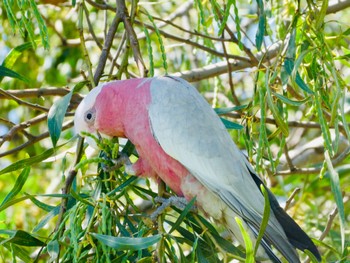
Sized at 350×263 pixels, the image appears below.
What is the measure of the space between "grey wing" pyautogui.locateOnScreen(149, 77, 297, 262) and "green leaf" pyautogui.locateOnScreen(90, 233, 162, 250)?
39 centimetres

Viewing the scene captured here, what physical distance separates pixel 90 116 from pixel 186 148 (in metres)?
0.26

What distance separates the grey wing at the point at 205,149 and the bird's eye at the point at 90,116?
145 mm

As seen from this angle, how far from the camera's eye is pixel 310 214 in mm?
2932

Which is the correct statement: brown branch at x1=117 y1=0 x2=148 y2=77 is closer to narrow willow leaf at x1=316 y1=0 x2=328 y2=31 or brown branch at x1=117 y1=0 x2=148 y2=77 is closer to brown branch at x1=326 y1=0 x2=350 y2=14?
narrow willow leaf at x1=316 y1=0 x2=328 y2=31

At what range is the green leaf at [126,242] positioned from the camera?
142cm

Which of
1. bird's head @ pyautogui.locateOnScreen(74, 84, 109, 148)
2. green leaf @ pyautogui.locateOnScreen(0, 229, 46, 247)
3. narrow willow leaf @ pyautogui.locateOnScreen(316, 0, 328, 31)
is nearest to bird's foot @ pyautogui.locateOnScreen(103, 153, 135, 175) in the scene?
bird's head @ pyautogui.locateOnScreen(74, 84, 109, 148)

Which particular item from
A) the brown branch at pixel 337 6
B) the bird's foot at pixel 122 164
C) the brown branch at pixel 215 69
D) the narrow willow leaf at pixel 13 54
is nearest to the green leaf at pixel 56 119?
the bird's foot at pixel 122 164

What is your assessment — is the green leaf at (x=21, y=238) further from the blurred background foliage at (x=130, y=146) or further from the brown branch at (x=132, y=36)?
the brown branch at (x=132, y=36)

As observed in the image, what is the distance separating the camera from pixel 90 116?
1934mm

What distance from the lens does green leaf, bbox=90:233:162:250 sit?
4.66 ft

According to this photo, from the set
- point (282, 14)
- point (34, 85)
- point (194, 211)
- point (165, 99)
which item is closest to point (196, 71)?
point (282, 14)

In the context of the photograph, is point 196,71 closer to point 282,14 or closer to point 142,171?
point 282,14

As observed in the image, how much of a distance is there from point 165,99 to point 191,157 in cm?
16

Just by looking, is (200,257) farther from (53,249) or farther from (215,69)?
(215,69)
